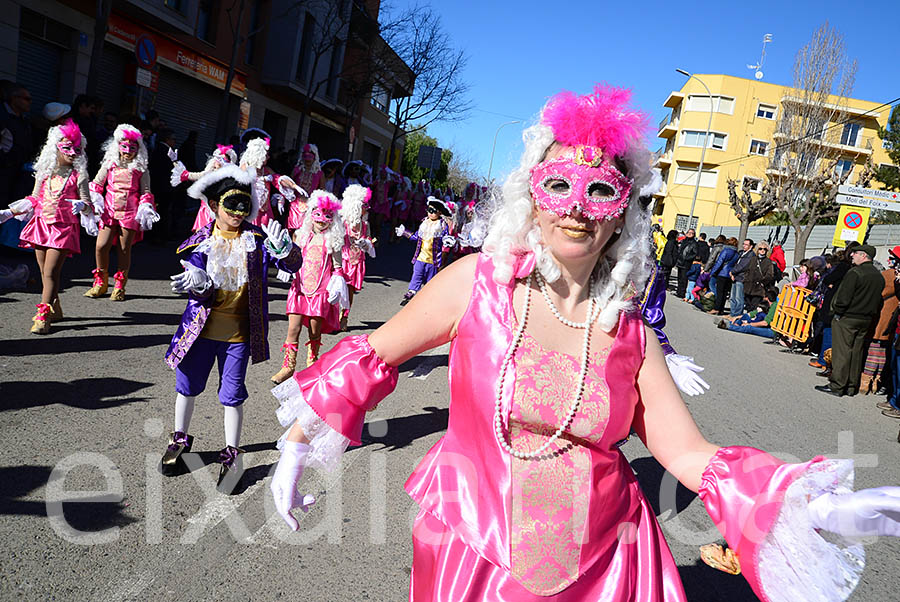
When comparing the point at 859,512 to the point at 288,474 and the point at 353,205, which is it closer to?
the point at 288,474

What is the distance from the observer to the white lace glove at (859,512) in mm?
1302

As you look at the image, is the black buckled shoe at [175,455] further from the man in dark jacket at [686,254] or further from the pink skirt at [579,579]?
the man in dark jacket at [686,254]

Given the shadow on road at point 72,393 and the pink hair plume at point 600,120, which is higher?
the pink hair plume at point 600,120

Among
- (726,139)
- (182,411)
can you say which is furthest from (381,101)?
(182,411)

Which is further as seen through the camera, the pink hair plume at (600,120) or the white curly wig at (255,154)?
the white curly wig at (255,154)

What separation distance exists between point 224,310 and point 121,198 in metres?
4.64

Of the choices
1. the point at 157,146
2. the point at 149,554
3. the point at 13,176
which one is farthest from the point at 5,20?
the point at 149,554

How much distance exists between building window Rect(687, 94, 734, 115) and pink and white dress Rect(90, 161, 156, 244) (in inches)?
2055

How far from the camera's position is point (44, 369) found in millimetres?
5250

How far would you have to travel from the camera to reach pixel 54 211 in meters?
6.42

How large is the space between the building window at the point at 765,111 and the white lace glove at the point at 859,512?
57799mm

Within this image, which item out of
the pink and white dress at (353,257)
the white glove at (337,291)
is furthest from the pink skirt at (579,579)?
the pink and white dress at (353,257)

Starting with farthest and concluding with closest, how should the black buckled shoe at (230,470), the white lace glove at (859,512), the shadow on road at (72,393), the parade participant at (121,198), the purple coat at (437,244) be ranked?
the purple coat at (437,244)
the parade participant at (121,198)
the shadow on road at (72,393)
the black buckled shoe at (230,470)
the white lace glove at (859,512)

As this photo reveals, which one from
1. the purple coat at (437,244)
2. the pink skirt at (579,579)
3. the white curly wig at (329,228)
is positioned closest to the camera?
the pink skirt at (579,579)
